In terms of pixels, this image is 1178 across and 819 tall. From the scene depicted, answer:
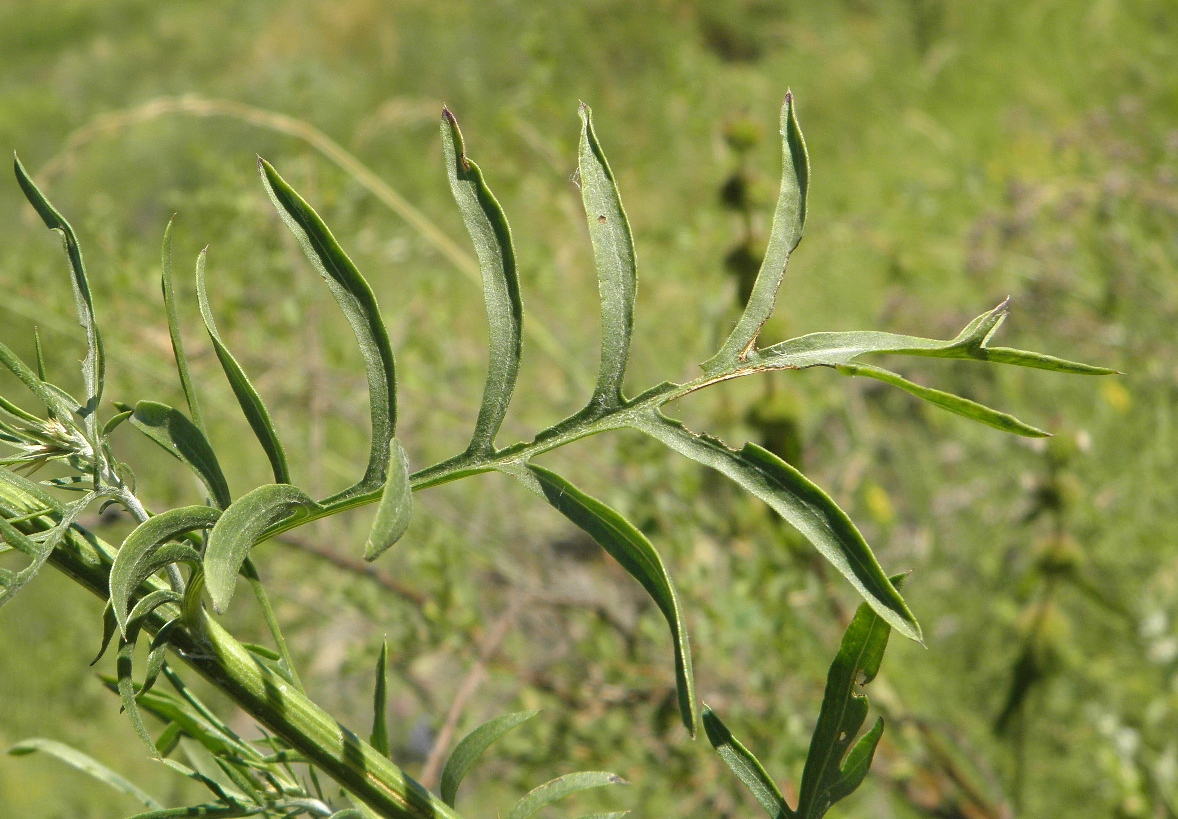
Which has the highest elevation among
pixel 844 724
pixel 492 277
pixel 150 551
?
pixel 492 277

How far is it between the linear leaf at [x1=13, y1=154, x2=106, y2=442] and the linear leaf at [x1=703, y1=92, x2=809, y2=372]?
0.27 meters

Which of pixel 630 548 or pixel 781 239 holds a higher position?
pixel 781 239

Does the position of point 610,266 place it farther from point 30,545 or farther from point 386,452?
point 30,545

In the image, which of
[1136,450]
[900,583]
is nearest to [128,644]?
[900,583]

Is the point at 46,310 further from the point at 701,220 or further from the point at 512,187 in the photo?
the point at 701,220

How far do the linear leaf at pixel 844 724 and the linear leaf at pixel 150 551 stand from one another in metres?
0.30

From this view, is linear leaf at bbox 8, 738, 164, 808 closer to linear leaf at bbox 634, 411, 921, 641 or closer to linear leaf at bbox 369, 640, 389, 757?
linear leaf at bbox 369, 640, 389, 757

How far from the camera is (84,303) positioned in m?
0.42

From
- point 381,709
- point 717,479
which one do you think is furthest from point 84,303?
point 717,479

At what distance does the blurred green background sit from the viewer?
1411 mm

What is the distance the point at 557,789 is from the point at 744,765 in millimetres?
98

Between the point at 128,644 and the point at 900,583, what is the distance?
33 centimetres

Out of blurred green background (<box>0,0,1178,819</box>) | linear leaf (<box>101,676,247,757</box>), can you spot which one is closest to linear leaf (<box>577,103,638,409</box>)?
linear leaf (<box>101,676,247,757</box>)

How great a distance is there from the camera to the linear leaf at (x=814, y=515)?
0.36 meters
